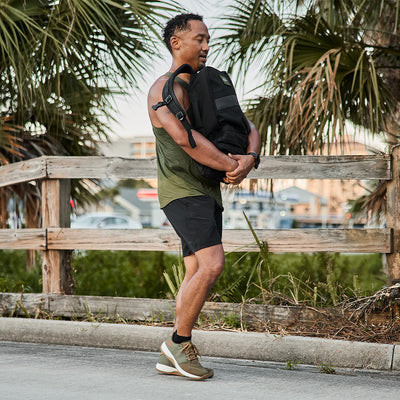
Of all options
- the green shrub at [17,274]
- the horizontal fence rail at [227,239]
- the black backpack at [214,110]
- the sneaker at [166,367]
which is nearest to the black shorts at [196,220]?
the black backpack at [214,110]

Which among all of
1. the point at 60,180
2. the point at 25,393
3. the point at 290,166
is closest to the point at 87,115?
the point at 60,180

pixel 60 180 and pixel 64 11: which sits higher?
pixel 64 11

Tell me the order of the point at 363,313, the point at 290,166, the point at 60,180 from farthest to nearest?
1. the point at 60,180
2. the point at 290,166
3. the point at 363,313

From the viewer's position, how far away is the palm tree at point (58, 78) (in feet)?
20.6

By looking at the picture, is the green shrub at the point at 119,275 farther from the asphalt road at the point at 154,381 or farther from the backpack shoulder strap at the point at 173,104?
the backpack shoulder strap at the point at 173,104

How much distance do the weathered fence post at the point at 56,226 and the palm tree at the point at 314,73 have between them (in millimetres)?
2101

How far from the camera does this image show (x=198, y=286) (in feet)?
11.3

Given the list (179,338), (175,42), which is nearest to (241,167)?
(175,42)

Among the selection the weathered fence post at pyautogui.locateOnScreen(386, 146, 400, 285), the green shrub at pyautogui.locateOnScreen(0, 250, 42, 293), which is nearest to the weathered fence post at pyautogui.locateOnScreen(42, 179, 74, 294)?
the green shrub at pyautogui.locateOnScreen(0, 250, 42, 293)

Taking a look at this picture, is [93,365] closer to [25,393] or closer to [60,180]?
[25,393]

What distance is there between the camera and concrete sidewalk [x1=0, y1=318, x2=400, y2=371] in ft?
13.1

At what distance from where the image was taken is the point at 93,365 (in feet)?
12.7

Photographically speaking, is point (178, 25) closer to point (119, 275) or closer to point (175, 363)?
point (175, 363)

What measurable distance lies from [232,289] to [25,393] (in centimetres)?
224
